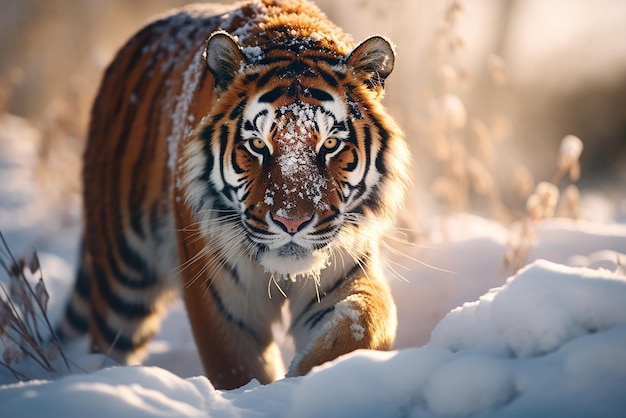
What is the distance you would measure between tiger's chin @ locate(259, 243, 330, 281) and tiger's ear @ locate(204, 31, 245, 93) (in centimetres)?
55

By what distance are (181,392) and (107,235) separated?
177cm

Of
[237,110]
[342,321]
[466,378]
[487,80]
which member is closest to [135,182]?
[237,110]

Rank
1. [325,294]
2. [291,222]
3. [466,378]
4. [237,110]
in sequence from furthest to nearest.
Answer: [325,294] → [237,110] → [291,222] → [466,378]

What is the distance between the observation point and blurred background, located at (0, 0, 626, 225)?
14.8 ft

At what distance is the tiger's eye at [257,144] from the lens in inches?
73.1

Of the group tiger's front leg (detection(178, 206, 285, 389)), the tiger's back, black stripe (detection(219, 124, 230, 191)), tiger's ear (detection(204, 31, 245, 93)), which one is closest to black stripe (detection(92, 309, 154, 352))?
the tiger's back

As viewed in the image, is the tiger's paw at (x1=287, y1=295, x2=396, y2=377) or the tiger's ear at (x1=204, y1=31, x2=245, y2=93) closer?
the tiger's paw at (x1=287, y1=295, x2=396, y2=377)

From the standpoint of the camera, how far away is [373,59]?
2014 mm

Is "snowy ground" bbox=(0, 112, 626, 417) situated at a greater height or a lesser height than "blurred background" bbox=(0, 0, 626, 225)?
lesser

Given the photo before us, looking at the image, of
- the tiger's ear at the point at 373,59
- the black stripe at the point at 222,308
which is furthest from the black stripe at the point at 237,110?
the black stripe at the point at 222,308

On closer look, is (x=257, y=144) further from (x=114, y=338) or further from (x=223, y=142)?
(x=114, y=338)

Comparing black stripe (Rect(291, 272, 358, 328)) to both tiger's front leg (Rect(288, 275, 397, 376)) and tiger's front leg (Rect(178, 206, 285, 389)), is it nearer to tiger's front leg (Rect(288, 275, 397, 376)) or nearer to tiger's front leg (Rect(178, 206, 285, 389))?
tiger's front leg (Rect(288, 275, 397, 376))

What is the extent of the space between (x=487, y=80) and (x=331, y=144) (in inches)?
229

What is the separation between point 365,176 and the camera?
1989 mm
